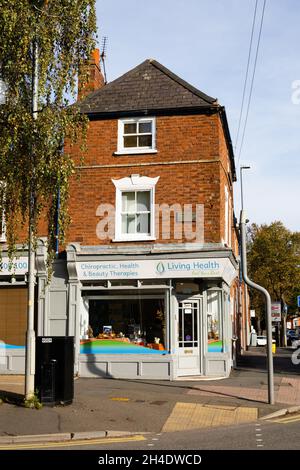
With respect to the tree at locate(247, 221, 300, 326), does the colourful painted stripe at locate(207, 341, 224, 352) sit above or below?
below

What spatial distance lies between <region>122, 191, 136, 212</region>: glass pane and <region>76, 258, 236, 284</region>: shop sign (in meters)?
1.81

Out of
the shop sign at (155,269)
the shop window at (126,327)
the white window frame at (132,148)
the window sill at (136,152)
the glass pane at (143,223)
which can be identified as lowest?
the shop window at (126,327)

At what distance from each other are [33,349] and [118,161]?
7.75 metres

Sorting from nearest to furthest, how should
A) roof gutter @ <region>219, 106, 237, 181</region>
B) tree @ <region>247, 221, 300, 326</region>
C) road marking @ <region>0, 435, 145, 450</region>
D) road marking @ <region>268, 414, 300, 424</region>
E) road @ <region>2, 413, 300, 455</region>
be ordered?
1. road @ <region>2, 413, 300, 455</region>
2. road marking @ <region>0, 435, 145, 450</region>
3. road marking @ <region>268, 414, 300, 424</region>
4. roof gutter @ <region>219, 106, 237, 181</region>
5. tree @ <region>247, 221, 300, 326</region>

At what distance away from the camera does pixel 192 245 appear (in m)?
16.9

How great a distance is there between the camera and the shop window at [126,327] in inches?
674

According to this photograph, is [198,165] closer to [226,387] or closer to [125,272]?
[125,272]

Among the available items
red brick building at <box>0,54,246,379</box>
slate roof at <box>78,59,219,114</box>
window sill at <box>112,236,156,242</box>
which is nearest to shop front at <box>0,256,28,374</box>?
red brick building at <box>0,54,246,379</box>

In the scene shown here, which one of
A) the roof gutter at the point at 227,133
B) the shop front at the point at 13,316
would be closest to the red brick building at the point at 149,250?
the roof gutter at the point at 227,133

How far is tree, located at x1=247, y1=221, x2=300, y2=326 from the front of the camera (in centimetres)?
4241

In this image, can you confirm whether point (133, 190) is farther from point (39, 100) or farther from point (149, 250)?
point (39, 100)

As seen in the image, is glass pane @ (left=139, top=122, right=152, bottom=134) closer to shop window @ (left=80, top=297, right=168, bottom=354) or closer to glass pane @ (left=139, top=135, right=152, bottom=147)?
glass pane @ (left=139, top=135, right=152, bottom=147)

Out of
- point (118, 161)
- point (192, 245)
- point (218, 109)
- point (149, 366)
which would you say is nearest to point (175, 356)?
point (149, 366)

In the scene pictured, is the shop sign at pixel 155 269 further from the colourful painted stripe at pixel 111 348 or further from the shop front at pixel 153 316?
the colourful painted stripe at pixel 111 348
